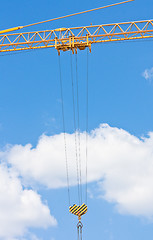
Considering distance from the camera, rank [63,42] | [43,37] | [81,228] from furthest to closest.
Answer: [43,37]
[63,42]
[81,228]

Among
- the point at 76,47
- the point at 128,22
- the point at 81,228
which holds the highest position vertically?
the point at 128,22

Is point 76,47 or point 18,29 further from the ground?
point 18,29

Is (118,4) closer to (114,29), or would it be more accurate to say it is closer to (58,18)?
(114,29)

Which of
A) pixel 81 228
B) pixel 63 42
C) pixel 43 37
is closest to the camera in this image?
pixel 81 228

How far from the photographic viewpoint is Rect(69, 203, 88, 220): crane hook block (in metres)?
35.6

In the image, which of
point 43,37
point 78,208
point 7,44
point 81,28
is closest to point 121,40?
point 81,28

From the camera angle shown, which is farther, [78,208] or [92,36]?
[92,36]

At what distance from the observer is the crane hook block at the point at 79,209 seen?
35594 millimetres

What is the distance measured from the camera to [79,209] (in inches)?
1405

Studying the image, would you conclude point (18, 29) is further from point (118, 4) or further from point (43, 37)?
point (118, 4)

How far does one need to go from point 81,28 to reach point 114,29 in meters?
3.36

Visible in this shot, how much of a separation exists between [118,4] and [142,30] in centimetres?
384

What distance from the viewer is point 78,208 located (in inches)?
1405

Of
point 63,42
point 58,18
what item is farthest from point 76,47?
point 58,18
